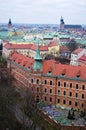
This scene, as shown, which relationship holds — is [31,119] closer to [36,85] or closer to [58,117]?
[58,117]

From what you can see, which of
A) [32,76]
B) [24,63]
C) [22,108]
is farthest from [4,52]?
[22,108]

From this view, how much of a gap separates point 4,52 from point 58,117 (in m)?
77.3

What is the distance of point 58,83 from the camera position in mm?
63281

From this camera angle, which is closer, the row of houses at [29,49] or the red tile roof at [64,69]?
the red tile roof at [64,69]

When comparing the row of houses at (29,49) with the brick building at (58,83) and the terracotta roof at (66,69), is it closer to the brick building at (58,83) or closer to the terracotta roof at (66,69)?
the brick building at (58,83)

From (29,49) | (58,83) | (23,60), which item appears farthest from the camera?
(29,49)

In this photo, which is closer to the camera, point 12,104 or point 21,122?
point 21,122

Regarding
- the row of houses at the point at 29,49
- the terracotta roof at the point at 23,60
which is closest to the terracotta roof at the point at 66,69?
the terracotta roof at the point at 23,60

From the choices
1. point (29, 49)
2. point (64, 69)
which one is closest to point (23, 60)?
point (64, 69)

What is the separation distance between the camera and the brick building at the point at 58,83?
61.3 metres

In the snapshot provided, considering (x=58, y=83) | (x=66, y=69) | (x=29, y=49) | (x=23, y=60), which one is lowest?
(x=29, y=49)

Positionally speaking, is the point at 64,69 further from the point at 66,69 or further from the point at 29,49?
the point at 29,49

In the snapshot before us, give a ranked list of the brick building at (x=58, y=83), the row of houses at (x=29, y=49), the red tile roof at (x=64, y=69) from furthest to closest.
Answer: the row of houses at (x=29, y=49) < the red tile roof at (x=64, y=69) < the brick building at (x=58, y=83)

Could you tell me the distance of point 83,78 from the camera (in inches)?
2392
